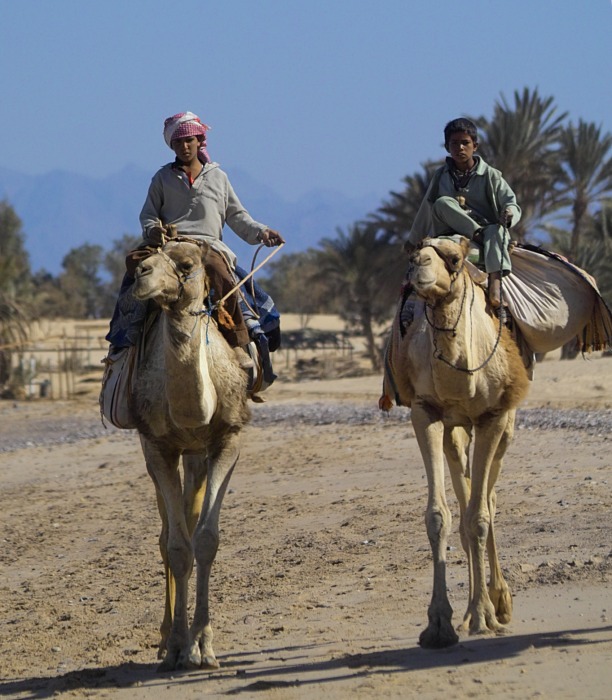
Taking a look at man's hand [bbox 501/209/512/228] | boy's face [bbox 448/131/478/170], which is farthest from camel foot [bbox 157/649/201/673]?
boy's face [bbox 448/131/478/170]

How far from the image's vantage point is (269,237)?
8.34 meters

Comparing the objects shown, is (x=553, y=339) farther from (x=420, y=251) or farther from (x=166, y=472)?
(x=166, y=472)

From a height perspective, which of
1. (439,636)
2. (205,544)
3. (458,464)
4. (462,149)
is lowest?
(439,636)

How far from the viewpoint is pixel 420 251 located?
22.8ft

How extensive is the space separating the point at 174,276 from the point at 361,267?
3766 centimetres

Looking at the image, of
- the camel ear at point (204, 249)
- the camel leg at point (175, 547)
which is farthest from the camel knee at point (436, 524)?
the camel ear at point (204, 249)

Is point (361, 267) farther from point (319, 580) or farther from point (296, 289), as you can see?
point (319, 580)

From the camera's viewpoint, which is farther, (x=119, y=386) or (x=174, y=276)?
(x=119, y=386)

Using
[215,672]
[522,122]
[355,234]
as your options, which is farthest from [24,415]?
[215,672]

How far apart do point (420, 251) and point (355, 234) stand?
38.2 metres

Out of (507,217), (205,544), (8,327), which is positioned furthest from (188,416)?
(8,327)

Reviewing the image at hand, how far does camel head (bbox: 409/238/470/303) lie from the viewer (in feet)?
22.5

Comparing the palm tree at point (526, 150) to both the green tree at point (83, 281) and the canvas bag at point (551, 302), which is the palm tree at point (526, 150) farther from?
the green tree at point (83, 281)

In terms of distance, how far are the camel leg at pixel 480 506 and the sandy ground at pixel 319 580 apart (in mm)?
301
